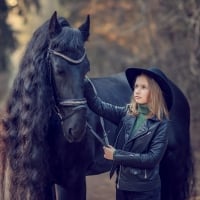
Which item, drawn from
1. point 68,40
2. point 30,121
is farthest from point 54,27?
point 30,121

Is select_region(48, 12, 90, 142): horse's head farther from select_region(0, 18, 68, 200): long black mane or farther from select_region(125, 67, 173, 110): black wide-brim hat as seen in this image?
select_region(125, 67, 173, 110): black wide-brim hat

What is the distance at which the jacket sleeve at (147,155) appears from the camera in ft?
13.8

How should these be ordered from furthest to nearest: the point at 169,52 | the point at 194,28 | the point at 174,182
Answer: the point at 169,52, the point at 194,28, the point at 174,182

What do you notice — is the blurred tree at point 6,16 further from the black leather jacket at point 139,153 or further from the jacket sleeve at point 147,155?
the jacket sleeve at point 147,155

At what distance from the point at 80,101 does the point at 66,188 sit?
1.02 metres

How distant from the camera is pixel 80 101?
13.9 ft

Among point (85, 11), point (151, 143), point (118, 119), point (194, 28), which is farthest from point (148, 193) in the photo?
point (85, 11)

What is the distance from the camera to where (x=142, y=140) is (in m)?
4.27

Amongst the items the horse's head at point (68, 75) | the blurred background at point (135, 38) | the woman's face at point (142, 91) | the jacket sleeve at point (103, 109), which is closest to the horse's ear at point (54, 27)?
the horse's head at point (68, 75)

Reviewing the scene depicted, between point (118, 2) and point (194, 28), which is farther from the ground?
point (118, 2)

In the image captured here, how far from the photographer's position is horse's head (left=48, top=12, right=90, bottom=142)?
4.22 meters

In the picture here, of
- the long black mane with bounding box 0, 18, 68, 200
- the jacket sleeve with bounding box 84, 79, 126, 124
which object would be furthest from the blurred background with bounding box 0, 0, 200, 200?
the long black mane with bounding box 0, 18, 68, 200

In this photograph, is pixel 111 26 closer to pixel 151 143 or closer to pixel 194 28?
pixel 194 28

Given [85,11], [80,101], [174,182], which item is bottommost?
[174,182]
